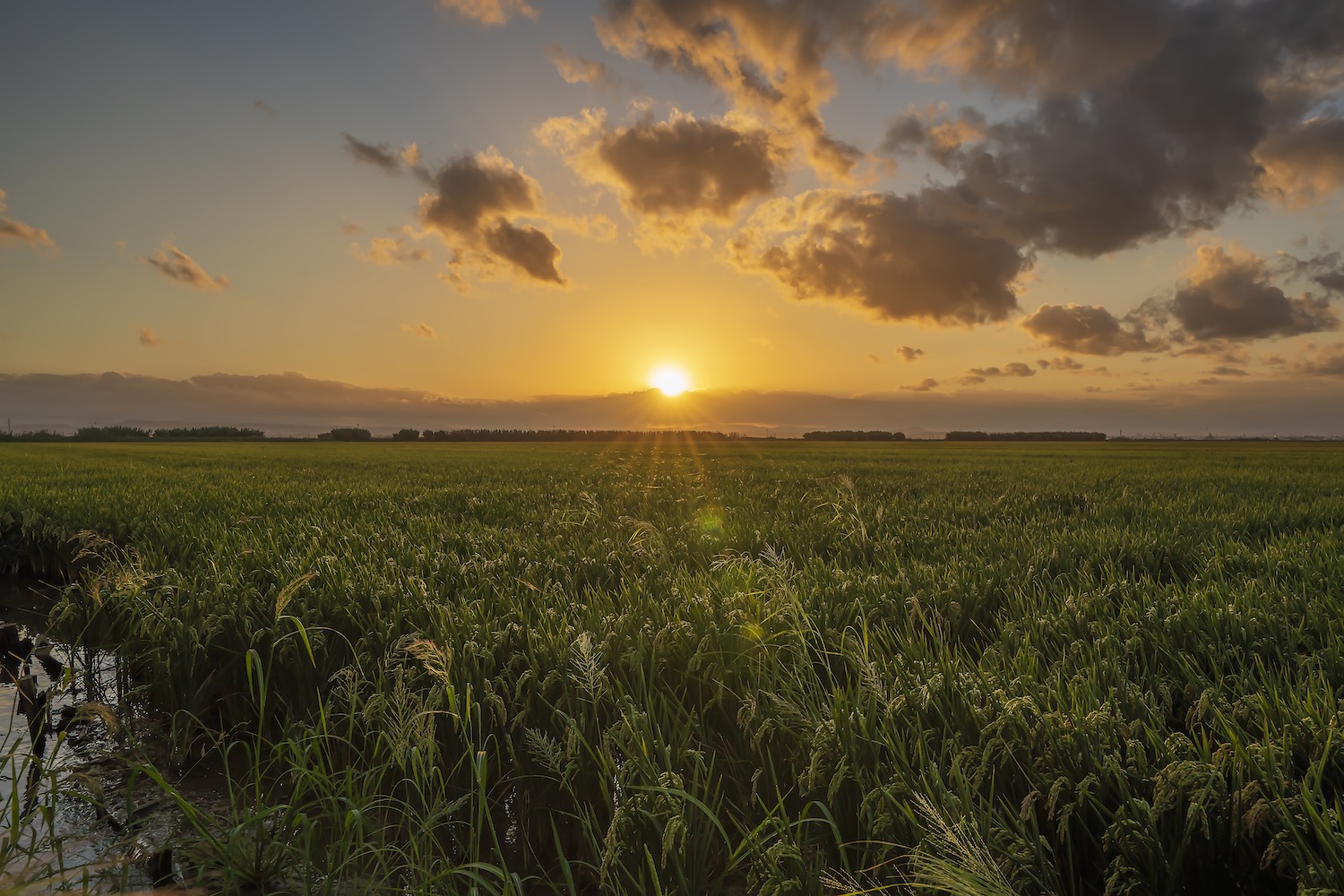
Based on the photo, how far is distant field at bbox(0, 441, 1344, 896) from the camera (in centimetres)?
212

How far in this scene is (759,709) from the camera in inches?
121

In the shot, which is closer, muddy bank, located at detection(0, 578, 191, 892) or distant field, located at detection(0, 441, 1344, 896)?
distant field, located at detection(0, 441, 1344, 896)

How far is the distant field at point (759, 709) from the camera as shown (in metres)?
2.12

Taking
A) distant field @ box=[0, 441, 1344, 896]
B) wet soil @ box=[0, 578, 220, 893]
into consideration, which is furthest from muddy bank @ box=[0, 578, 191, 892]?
distant field @ box=[0, 441, 1344, 896]

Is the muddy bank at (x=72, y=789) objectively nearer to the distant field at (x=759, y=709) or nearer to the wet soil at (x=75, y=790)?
the wet soil at (x=75, y=790)

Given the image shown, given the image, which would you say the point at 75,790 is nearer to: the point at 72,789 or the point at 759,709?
the point at 72,789

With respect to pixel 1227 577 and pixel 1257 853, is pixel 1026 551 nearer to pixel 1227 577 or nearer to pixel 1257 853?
pixel 1227 577

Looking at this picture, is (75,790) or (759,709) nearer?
(759,709)

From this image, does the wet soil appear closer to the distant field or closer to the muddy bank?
the muddy bank

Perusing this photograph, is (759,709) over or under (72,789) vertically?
over

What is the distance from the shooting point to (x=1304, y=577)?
488 centimetres

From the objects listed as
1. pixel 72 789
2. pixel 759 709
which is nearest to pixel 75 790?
pixel 72 789

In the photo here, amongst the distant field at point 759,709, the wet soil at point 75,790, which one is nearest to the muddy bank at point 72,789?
the wet soil at point 75,790

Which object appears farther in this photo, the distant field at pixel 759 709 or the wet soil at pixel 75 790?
the wet soil at pixel 75 790
